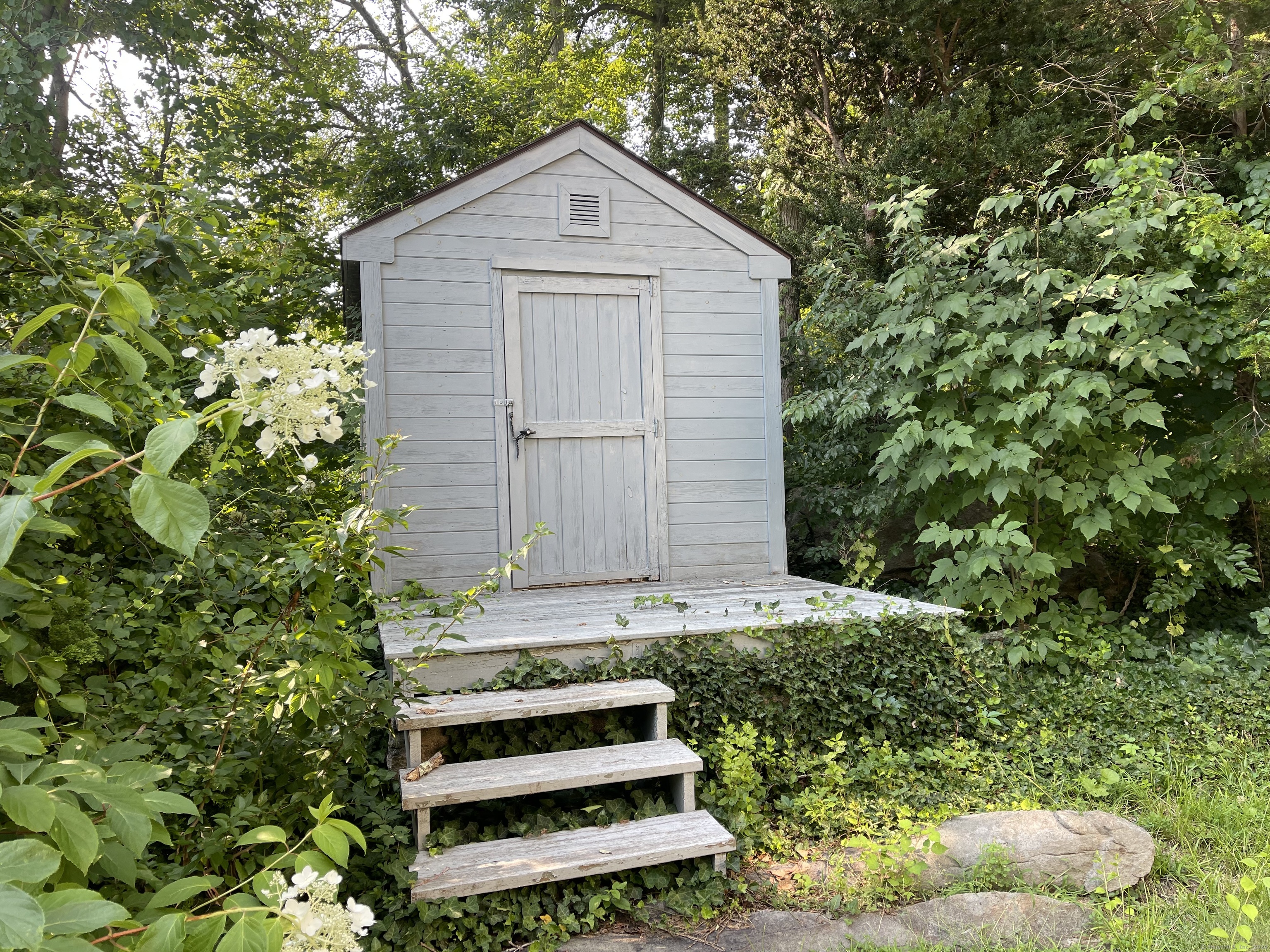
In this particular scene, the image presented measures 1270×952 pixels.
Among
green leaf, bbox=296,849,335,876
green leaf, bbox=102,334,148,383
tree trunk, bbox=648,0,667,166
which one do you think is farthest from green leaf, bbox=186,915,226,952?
tree trunk, bbox=648,0,667,166

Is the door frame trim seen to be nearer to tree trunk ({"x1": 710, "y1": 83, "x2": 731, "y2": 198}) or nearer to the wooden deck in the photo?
the wooden deck

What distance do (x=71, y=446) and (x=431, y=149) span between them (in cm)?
919

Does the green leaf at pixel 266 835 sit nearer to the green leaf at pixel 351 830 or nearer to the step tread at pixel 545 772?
the green leaf at pixel 351 830

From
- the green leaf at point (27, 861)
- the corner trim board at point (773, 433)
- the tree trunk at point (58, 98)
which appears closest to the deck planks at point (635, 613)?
the corner trim board at point (773, 433)

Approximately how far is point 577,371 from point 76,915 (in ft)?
14.1

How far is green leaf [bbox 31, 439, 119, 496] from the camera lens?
77 cm

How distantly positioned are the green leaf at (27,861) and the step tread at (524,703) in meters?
1.85

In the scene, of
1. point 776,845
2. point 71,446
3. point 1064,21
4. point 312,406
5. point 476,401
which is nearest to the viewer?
point 71,446

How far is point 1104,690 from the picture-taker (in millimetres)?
4180

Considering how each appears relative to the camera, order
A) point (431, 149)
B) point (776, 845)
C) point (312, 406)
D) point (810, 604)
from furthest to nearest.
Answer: point (431, 149) → point (810, 604) → point (776, 845) → point (312, 406)

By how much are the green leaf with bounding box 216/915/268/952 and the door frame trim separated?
3876 mm

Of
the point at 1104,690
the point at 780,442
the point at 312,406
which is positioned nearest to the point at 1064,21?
the point at 780,442

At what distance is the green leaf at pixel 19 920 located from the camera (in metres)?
0.68

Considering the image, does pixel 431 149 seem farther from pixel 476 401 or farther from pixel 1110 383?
pixel 1110 383
